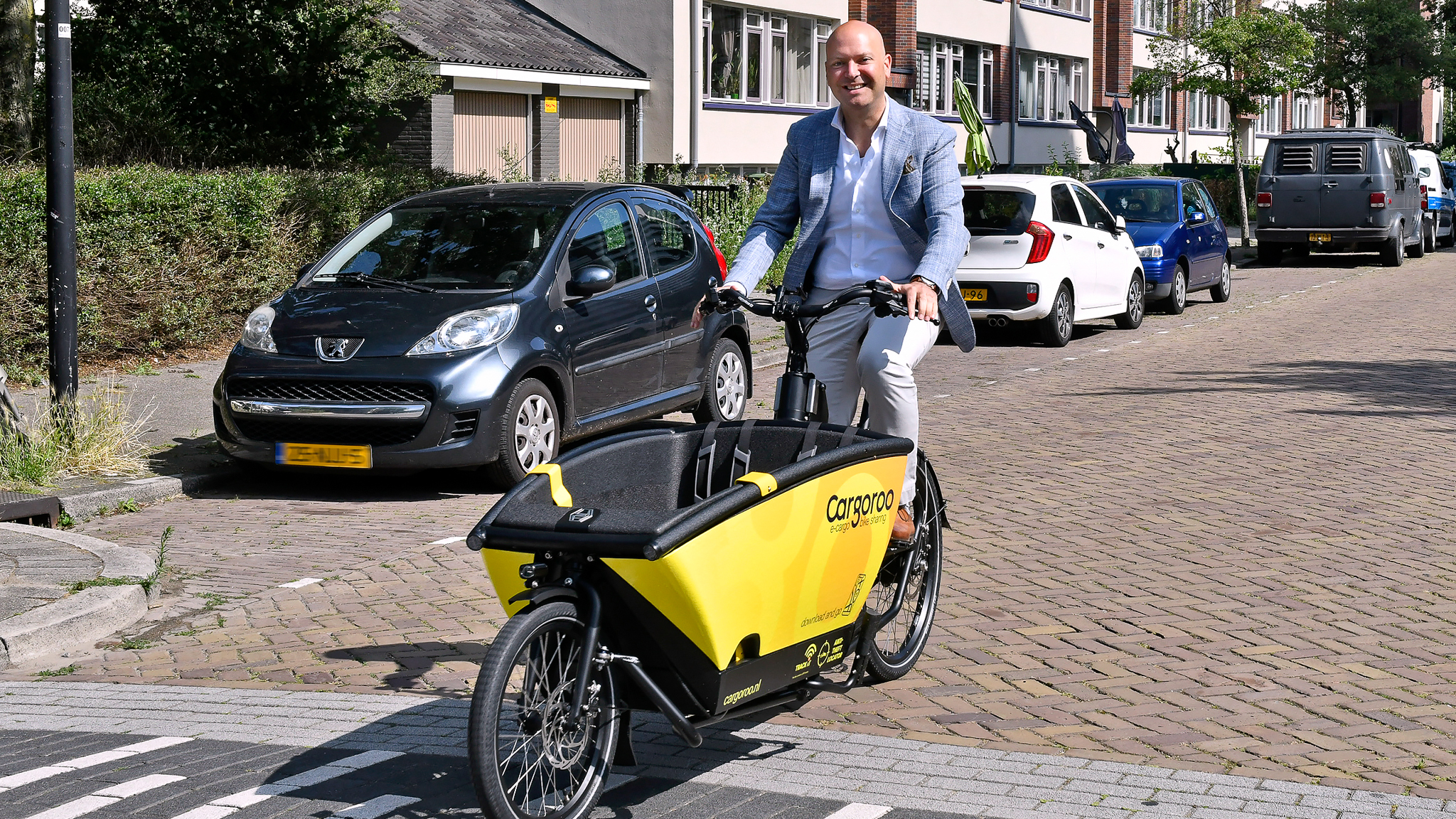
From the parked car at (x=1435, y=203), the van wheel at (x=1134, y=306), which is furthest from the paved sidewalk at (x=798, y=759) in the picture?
the parked car at (x=1435, y=203)

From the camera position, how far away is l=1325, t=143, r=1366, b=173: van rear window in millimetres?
27328

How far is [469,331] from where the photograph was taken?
29.5 feet

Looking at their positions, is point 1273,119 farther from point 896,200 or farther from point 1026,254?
point 896,200

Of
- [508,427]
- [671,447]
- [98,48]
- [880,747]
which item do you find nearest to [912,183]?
[671,447]

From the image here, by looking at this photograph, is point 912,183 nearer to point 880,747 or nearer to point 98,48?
point 880,747

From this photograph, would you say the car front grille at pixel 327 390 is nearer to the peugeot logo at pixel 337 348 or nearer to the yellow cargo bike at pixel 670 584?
the peugeot logo at pixel 337 348

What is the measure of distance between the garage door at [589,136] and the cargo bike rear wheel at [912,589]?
2234 centimetres

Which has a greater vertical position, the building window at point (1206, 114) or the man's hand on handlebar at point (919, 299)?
the building window at point (1206, 114)

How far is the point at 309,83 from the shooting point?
59.5ft

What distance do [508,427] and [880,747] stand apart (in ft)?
14.9

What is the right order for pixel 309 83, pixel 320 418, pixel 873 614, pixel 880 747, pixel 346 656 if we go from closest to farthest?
pixel 880 747 → pixel 873 614 → pixel 346 656 → pixel 320 418 → pixel 309 83

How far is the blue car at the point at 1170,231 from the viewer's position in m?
19.6

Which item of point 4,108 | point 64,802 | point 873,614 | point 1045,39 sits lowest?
point 64,802

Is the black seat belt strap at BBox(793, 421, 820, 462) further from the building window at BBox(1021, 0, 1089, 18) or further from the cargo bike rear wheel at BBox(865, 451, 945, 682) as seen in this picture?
the building window at BBox(1021, 0, 1089, 18)
